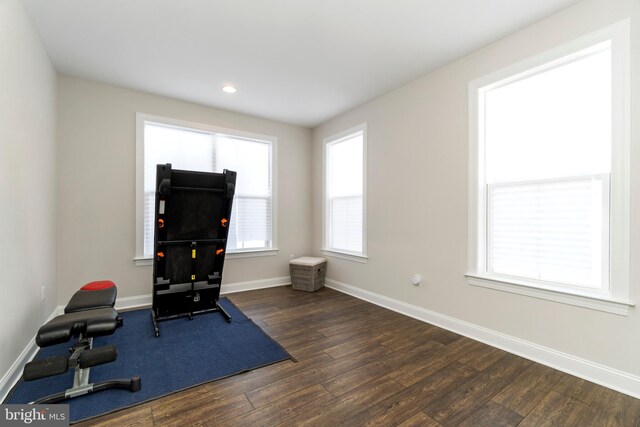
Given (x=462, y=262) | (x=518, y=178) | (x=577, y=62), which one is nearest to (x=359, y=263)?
(x=462, y=262)

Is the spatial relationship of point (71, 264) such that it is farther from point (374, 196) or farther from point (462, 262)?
point (462, 262)

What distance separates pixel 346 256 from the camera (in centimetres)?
429

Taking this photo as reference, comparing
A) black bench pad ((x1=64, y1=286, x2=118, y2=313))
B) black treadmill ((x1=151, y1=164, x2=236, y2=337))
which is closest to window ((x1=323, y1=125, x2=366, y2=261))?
black treadmill ((x1=151, y1=164, x2=236, y2=337))

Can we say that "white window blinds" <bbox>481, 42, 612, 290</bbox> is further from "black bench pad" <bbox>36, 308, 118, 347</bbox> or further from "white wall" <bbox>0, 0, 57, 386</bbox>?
"white wall" <bbox>0, 0, 57, 386</bbox>

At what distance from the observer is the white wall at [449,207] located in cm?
195

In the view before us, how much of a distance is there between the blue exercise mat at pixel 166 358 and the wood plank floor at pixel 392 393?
0.37 feet

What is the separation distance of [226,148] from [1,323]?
3037mm

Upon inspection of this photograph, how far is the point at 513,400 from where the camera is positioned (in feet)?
5.90

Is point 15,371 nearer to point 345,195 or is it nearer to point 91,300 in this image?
point 91,300

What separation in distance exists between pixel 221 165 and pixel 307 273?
2058mm

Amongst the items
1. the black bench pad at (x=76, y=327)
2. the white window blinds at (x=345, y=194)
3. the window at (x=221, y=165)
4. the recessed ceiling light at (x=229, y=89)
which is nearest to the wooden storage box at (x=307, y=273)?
the white window blinds at (x=345, y=194)

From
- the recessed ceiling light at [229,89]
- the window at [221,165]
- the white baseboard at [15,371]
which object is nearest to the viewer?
A: the white baseboard at [15,371]

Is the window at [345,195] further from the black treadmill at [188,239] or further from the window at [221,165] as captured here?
the black treadmill at [188,239]

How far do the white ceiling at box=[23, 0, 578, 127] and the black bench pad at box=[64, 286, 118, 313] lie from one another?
7.38 ft
